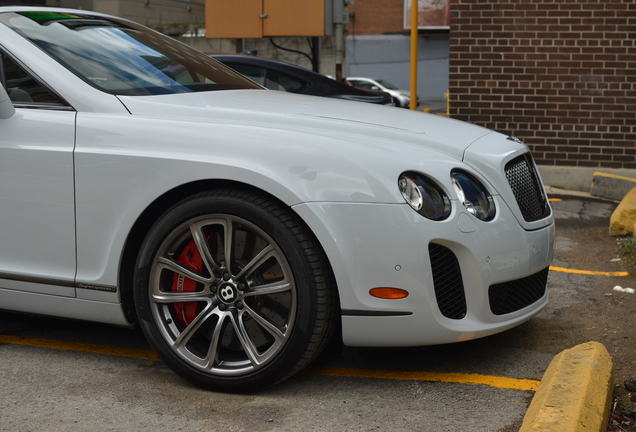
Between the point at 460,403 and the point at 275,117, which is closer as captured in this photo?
the point at 460,403

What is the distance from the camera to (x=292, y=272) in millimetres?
3814

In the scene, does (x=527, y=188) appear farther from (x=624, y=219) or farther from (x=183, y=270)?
(x=624, y=219)

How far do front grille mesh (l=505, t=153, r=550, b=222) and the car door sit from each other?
1892 mm

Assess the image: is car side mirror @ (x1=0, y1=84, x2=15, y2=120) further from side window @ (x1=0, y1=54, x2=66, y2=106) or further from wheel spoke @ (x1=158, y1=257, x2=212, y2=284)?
wheel spoke @ (x1=158, y1=257, x2=212, y2=284)

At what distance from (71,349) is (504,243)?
2117 mm

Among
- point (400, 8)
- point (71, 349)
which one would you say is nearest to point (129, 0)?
point (400, 8)

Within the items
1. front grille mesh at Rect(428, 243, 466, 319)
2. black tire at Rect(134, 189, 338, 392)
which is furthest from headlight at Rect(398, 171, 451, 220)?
black tire at Rect(134, 189, 338, 392)

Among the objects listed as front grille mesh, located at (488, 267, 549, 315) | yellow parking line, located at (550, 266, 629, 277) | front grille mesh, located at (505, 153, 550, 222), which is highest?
front grille mesh, located at (505, 153, 550, 222)

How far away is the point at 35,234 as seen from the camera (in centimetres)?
420

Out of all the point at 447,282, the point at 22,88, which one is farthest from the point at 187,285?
the point at 22,88

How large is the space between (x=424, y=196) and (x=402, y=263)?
0.28 m

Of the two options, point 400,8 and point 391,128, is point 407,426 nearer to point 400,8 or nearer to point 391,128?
point 391,128

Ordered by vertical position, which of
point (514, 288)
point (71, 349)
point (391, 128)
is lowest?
point (71, 349)

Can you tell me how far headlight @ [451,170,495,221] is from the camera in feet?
12.7
